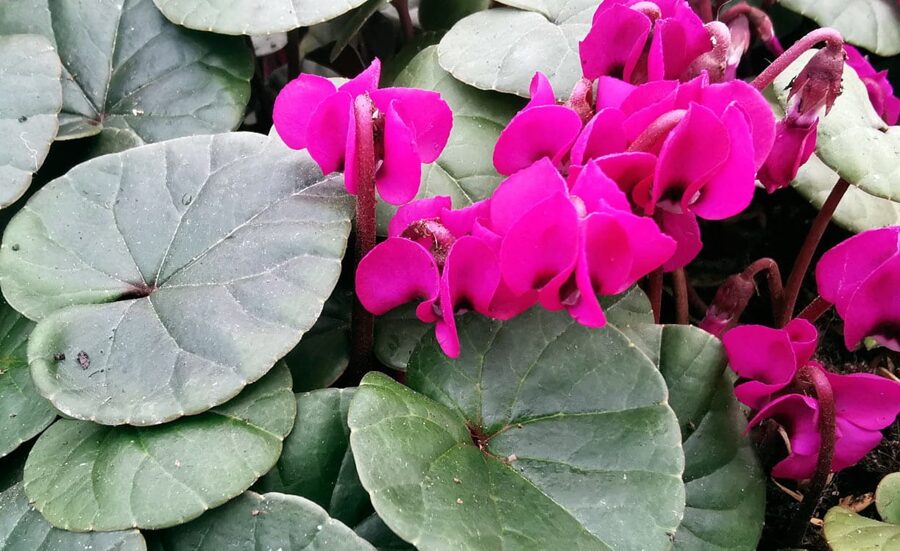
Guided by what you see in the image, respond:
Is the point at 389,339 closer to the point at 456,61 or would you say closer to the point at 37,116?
the point at 456,61

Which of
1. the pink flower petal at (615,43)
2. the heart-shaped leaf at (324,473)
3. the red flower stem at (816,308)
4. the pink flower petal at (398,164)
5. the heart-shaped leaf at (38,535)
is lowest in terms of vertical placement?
the heart-shaped leaf at (38,535)

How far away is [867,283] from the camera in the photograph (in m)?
0.75

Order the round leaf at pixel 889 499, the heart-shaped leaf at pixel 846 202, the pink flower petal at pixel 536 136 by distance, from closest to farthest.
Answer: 1. the pink flower petal at pixel 536 136
2. the round leaf at pixel 889 499
3. the heart-shaped leaf at pixel 846 202

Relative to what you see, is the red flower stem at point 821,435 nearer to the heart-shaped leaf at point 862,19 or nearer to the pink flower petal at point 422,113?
the pink flower petal at point 422,113

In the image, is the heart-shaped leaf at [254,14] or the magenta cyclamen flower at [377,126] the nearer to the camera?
the magenta cyclamen flower at [377,126]

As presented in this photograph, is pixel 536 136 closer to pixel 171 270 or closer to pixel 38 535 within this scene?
pixel 171 270

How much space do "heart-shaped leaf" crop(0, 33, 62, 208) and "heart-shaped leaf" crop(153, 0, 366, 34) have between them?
0.59 feet

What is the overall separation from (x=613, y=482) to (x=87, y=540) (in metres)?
0.49

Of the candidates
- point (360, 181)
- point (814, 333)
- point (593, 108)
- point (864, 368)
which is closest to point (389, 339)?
point (360, 181)

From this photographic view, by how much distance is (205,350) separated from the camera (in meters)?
0.75

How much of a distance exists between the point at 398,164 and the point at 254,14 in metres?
0.41

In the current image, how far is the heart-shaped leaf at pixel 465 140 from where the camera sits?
37.4 inches

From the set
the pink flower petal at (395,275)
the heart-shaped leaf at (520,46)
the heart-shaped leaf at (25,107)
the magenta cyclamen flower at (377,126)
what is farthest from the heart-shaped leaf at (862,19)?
the heart-shaped leaf at (25,107)

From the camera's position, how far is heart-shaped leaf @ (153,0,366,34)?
1.00 metres
